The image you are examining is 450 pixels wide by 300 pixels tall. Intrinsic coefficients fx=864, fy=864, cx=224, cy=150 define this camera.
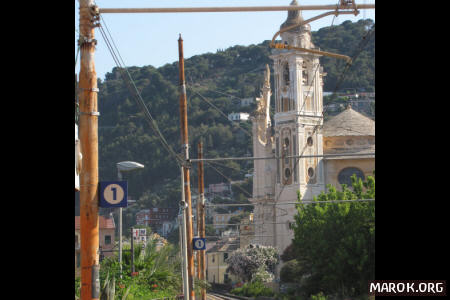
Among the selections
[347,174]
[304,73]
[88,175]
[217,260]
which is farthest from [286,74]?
[88,175]

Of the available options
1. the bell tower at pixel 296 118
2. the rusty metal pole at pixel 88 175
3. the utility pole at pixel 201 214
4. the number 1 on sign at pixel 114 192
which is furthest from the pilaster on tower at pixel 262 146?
the rusty metal pole at pixel 88 175

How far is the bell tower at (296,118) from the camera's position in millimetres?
87000

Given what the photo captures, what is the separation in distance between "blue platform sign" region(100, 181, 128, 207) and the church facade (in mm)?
72049

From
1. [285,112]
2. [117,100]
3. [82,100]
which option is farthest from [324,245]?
[117,100]

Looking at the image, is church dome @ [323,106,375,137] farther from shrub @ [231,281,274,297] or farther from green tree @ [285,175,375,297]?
green tree @ [285,175,375,297]

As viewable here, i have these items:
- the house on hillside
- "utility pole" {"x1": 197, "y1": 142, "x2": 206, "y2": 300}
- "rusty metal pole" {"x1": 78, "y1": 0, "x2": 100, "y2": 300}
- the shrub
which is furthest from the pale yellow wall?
"rusty metal pole" {"x1": 78, "y1": 0, "x2": 100, "y2": 300}

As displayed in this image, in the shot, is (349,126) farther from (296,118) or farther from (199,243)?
(199,243)

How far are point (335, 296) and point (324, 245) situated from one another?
379cm

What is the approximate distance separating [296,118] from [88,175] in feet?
246

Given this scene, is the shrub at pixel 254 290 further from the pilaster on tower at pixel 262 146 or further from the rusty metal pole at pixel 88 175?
the rusty metal pole at pixel 88 175

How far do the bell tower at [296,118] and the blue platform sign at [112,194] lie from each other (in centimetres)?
7243

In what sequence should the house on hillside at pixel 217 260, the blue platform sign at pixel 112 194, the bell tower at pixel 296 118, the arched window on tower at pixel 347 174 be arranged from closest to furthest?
1. the blue platform sign at pixel 112 194
2. the bell tower at pixel 296 118
3. the arched window on tower at pixel 347 174
4. the house on hillside at pixel 217 260
